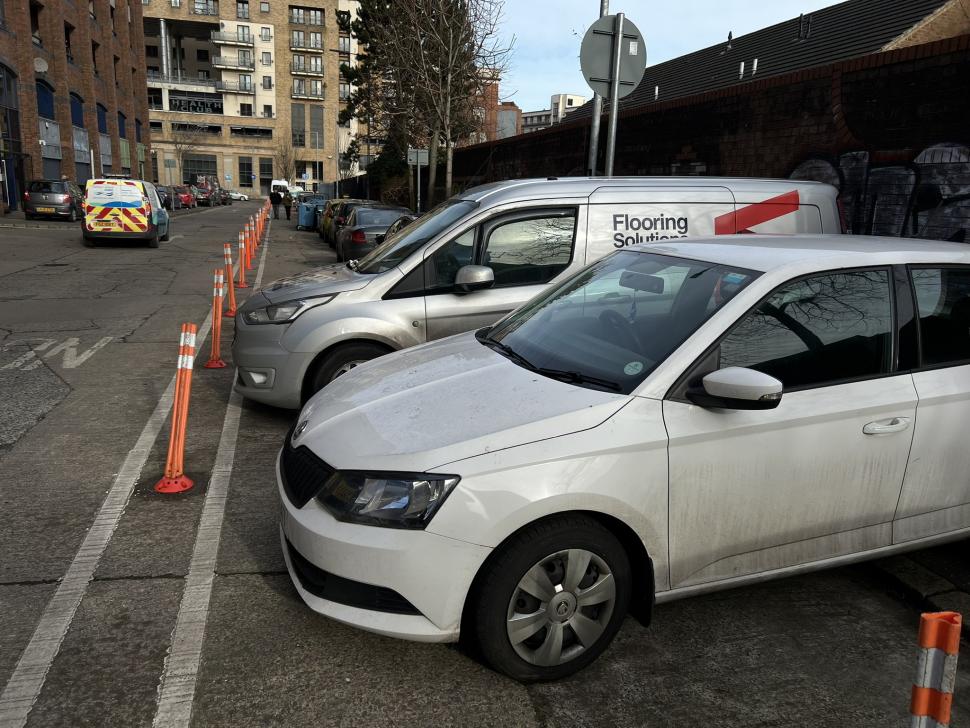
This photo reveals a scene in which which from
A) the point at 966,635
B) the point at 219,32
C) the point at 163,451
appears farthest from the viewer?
the point at 219,32

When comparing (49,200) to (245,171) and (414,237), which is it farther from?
(245,171)

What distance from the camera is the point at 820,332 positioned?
11.1ft

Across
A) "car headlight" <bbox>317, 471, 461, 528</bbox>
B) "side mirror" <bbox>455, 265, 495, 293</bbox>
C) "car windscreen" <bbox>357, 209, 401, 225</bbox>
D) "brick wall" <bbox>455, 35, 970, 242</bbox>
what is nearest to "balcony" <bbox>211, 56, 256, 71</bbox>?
"car windscreen" <bbox>357, 209, 401, 225</bbox>

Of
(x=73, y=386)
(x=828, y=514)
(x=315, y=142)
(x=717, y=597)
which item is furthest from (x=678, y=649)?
(x=315, y=142)

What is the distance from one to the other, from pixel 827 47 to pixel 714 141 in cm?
1259

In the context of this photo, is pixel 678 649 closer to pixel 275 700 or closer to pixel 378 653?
pixel 378 653

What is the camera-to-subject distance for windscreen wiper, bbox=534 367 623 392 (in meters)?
3.18

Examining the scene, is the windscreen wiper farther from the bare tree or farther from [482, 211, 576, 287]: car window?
the bare tree

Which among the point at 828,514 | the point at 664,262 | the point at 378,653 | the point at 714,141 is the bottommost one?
the point at 378,653

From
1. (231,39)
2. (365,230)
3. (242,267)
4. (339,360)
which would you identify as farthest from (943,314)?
(231,39)

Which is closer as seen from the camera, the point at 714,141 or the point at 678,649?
the point at 678,649

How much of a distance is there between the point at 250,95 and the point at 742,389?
347 ft

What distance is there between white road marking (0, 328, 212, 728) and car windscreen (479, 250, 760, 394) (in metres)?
2.24

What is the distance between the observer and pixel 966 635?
11.3ft
